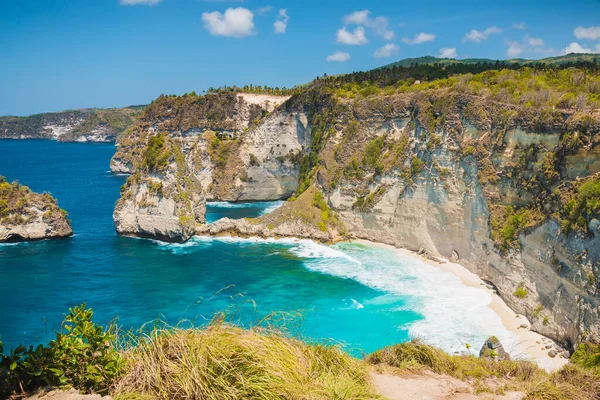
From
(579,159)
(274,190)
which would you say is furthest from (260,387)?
(274,190)

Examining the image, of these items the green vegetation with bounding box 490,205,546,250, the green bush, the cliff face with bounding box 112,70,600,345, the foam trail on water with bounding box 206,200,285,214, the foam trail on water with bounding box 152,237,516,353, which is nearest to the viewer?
the green bush

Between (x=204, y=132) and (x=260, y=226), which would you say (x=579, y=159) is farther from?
(x=204, y=132)

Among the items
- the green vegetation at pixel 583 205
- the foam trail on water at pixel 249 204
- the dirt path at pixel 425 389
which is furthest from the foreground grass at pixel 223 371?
the foam trail on water at pixel 249 204

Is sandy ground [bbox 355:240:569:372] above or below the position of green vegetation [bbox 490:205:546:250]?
below

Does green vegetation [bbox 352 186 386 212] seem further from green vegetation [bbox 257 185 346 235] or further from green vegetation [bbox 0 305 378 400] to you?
green vegetation [bbox 0 305 378 400]

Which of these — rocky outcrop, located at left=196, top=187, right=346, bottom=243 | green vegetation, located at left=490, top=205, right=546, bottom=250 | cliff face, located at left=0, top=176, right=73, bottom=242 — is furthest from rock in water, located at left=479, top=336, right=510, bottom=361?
cliff face, located at left=0, top=176, right=73, bottom=242

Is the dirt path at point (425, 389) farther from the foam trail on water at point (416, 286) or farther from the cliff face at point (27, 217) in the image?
the cliff face at point (27, 217)

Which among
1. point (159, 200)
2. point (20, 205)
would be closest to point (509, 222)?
point (159, 200)
